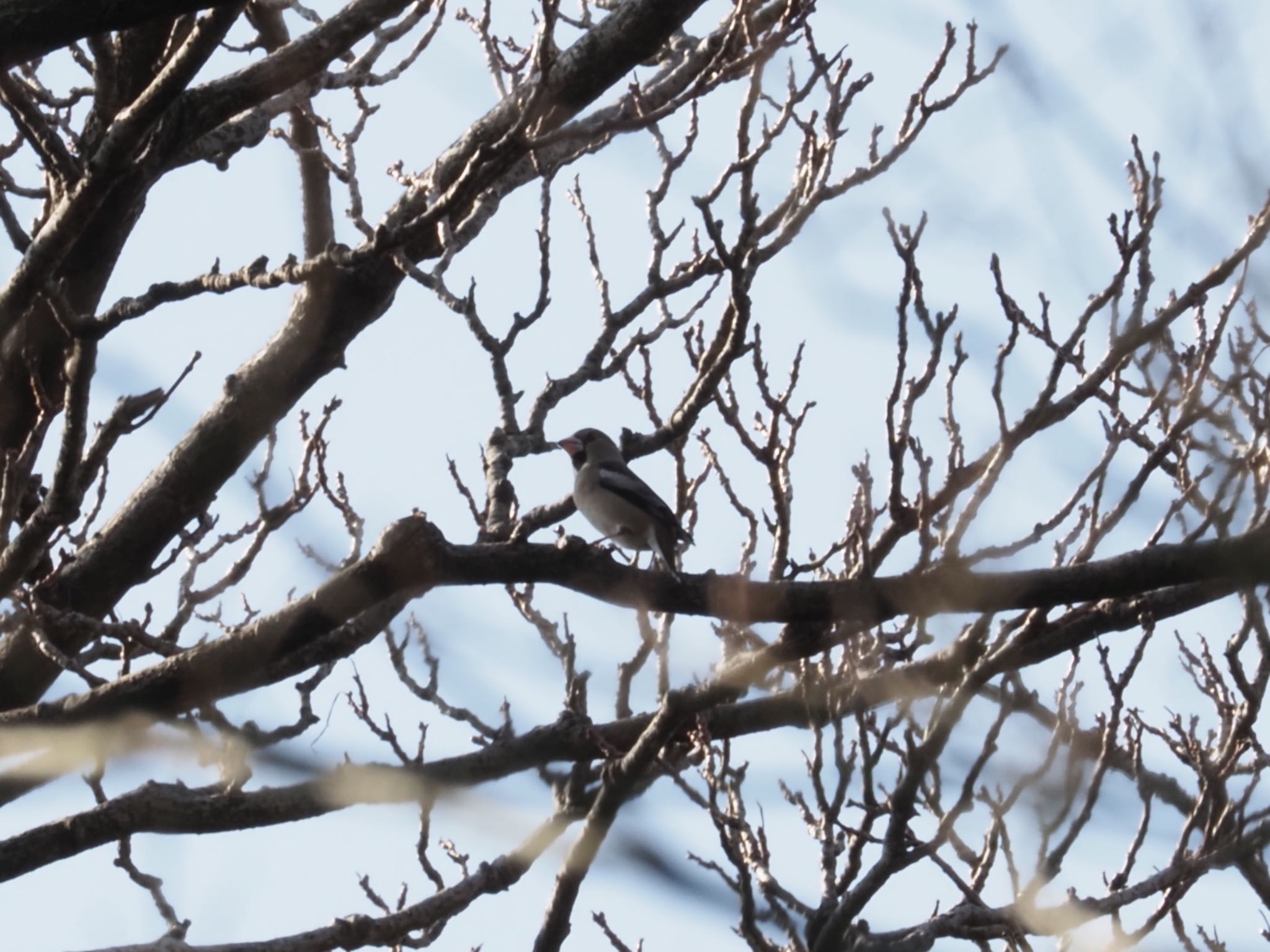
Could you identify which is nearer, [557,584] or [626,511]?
[557,584]

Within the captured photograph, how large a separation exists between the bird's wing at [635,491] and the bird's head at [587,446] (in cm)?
75

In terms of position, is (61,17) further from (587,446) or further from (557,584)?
(587,446)

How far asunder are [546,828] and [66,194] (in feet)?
10.2

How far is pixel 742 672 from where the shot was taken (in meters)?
3.69

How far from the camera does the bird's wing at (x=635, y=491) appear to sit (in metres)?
6.90

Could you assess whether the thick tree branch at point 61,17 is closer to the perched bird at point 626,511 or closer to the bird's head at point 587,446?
the perched bird at point 626,511

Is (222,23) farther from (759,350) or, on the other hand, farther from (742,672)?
(742,672)

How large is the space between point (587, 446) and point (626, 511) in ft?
6.67

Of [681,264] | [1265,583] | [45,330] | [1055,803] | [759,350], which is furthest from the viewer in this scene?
[681,264]

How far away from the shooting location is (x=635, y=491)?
23.2 feet

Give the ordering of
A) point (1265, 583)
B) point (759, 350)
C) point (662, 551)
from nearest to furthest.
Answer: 1. point (1265, 583)
2. point (759, 350)
3. point (662, 551)

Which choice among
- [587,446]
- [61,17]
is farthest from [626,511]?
[61,17]

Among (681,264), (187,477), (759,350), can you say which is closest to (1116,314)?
(759,350)

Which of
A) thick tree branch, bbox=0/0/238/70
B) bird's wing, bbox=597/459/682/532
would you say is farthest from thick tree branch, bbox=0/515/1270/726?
bird's wing, bbox=597/459/682/532
